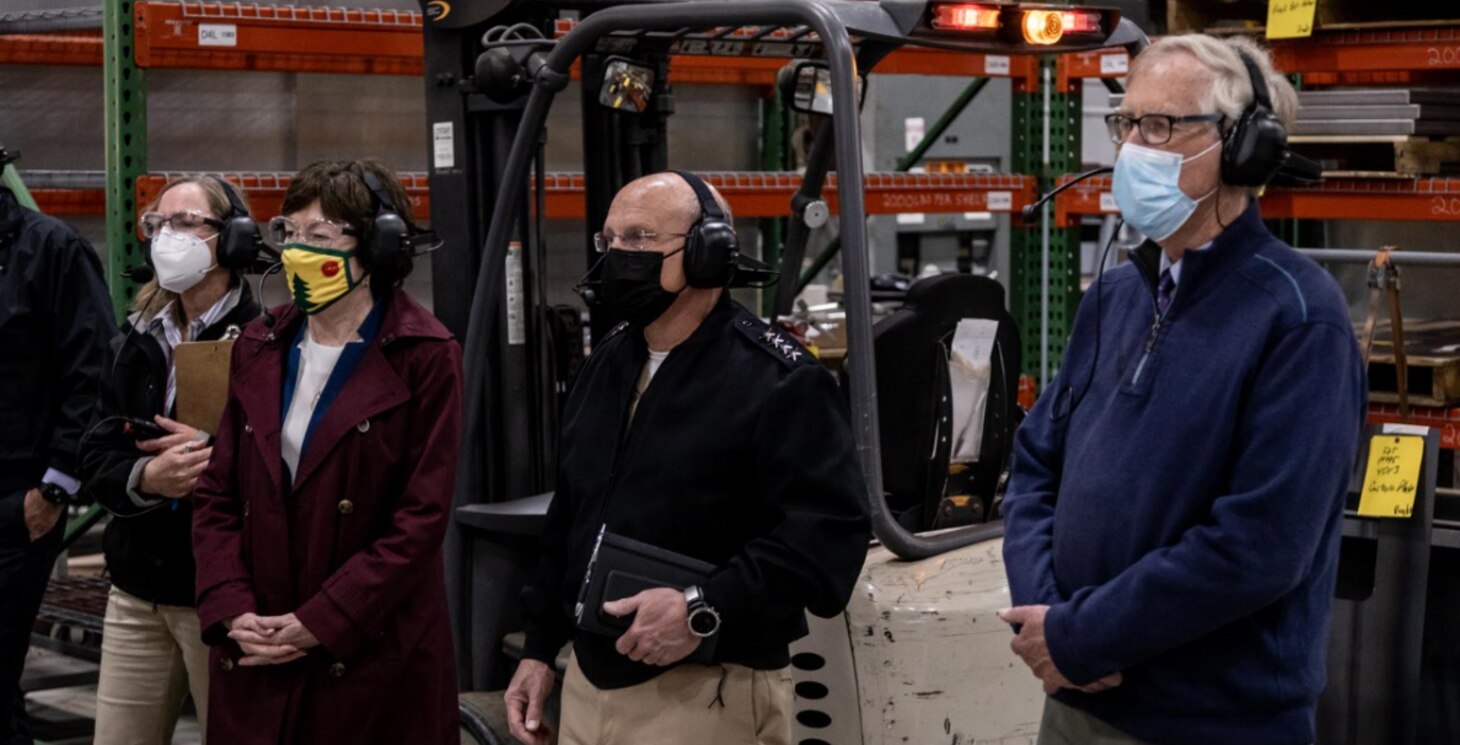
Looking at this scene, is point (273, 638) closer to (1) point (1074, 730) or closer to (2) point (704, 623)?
(2) point (704, 623)

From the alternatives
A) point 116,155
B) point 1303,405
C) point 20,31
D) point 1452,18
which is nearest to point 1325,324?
point 1303,405

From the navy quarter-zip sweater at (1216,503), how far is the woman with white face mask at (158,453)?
7.68 feet

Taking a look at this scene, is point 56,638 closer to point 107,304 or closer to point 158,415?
point 107,304

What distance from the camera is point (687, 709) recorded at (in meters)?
3.51

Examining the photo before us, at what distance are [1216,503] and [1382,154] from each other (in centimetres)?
479

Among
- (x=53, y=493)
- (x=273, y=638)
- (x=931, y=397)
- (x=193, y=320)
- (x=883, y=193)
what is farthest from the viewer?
(x=883, y=193)

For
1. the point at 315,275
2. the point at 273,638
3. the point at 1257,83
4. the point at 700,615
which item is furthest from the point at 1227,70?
the point at 273,638

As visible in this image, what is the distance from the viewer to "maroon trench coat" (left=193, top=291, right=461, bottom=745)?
3.90m

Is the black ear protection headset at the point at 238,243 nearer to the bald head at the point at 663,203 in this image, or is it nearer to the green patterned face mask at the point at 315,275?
the green patterned face mask at the point at 315,275

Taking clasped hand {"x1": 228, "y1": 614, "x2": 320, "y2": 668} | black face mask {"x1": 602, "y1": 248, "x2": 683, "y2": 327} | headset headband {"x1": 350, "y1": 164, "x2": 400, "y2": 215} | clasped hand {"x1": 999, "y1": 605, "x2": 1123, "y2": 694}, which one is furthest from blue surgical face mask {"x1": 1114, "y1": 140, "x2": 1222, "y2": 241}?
clasped hand {"x1": 228, "y1": 614, "x2": 320, "y2": 668}

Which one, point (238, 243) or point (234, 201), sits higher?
point (234, 201)

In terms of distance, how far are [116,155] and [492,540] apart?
6.33ft

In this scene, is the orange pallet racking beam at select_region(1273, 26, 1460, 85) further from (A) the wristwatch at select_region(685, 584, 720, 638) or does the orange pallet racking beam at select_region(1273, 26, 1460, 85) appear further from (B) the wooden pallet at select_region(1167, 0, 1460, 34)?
(A) the wristwatch at select_region(685, 584, 720, 638)

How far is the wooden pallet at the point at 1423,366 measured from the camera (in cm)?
657
